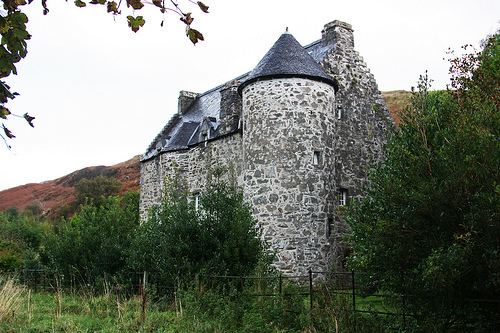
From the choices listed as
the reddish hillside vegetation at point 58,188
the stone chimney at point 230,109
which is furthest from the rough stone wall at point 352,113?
the reddish hillside vegetation at point 58,188

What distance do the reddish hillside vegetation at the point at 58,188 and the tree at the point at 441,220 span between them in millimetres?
52834

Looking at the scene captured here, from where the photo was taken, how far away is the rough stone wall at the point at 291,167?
18.8m

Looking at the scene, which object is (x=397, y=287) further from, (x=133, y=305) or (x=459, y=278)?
(x=133, y=305)

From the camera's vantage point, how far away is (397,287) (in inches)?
391

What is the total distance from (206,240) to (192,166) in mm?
11775

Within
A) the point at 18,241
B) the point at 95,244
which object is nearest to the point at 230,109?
the point at 95,244

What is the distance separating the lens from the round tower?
18.9 meters

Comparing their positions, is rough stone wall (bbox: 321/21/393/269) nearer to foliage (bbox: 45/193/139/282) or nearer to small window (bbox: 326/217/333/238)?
small window (bbox: 326/217/333/238)

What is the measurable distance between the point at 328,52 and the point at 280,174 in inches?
263

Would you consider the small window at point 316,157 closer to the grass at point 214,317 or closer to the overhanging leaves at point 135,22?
the grass at point 214,317

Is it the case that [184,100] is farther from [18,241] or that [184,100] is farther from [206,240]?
[206,240]

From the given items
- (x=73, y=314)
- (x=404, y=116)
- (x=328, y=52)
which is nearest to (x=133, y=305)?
(x=73, y=314)

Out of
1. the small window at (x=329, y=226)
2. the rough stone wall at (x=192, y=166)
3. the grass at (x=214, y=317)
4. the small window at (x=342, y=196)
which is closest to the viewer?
the grass at (x=214, y=317)

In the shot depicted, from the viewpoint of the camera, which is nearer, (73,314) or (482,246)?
(482,246)
